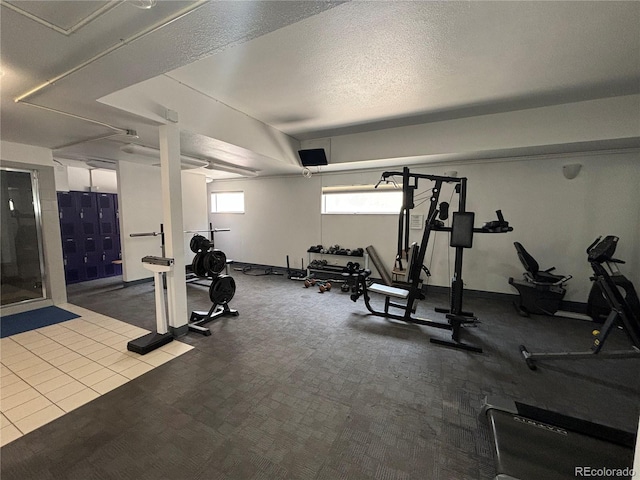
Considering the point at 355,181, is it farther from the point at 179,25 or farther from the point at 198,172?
the point at 179,25

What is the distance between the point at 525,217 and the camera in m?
4.50

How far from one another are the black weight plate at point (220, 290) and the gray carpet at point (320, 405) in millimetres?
392

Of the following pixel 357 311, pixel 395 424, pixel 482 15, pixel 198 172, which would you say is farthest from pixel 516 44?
pixel 198 172

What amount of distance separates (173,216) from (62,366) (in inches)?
73.5

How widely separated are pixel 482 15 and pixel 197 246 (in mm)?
4280

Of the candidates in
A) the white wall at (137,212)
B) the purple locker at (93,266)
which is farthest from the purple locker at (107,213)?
the white wall at (137,212)

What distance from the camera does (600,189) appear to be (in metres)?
4.03

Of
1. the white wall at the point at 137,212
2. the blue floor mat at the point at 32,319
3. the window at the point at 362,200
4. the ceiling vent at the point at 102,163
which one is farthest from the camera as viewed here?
the window at the point at 362,200

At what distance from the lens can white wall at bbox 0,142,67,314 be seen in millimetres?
4158

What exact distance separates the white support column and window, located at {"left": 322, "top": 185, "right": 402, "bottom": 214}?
3657 mm

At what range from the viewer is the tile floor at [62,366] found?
2.06 meters

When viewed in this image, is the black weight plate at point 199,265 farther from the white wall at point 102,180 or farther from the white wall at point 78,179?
the white wall at point 78,179

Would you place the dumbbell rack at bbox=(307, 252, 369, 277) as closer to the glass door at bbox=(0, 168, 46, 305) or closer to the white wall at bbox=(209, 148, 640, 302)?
the white wall at bbox=(209, 148, 640, 302)

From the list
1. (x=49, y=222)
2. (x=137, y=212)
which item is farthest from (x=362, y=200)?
(x=49, y=222)
